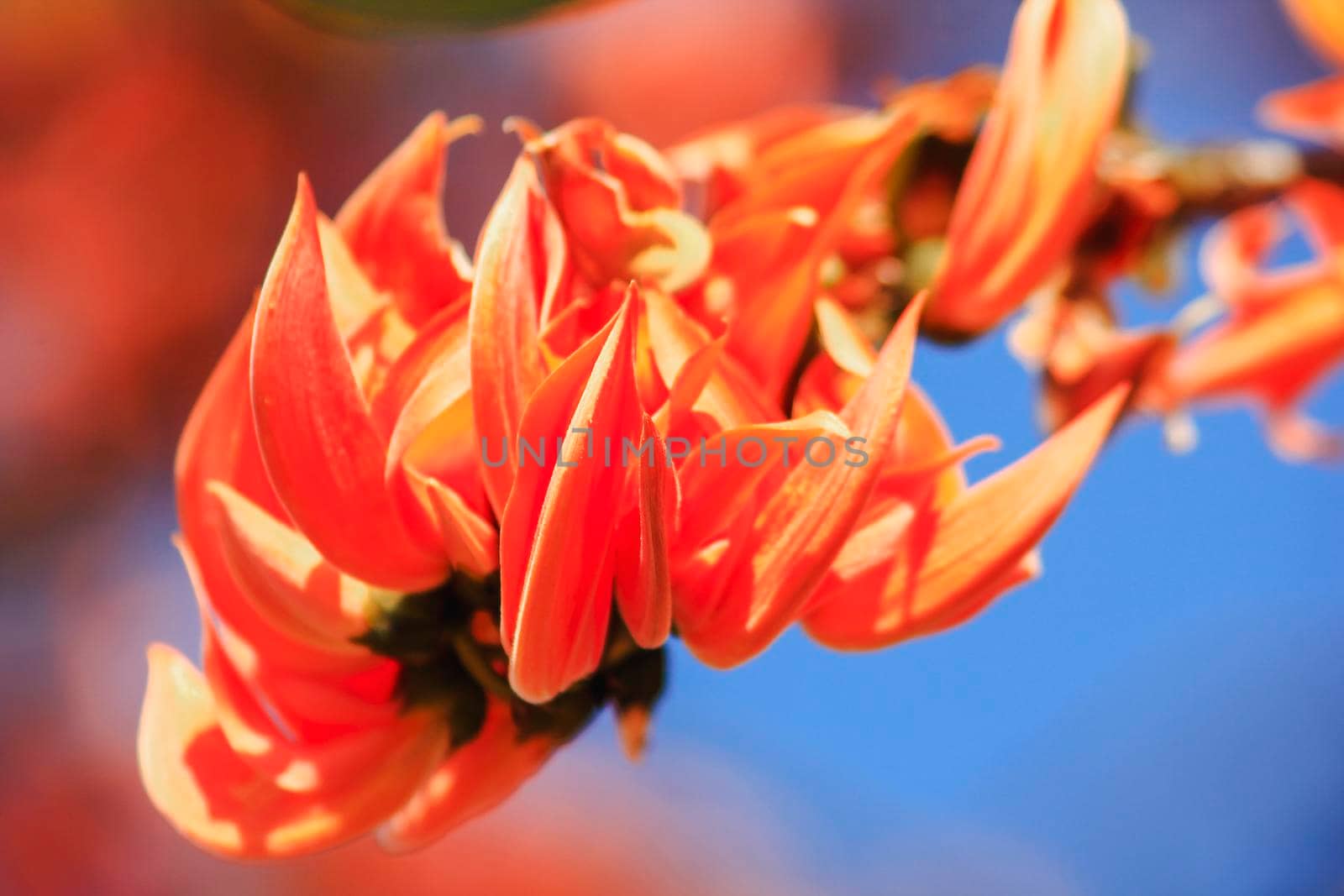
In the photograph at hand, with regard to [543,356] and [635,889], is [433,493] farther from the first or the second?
[635,889]

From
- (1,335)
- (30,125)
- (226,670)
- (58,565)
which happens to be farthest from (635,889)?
(226,670)

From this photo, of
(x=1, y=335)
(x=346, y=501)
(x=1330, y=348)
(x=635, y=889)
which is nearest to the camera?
(x=346, y=501)

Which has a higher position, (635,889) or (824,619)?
(824,619)

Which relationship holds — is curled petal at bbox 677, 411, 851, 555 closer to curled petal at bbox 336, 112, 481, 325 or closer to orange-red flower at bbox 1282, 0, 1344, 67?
curled petal at bbox 336, 112, 481, 325

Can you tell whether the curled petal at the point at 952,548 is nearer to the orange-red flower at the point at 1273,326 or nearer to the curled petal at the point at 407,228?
the curled petal at the point at 407,228

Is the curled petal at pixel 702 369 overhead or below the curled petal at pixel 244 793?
overhead

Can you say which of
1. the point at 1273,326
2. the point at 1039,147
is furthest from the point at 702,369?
the point at 1273,326

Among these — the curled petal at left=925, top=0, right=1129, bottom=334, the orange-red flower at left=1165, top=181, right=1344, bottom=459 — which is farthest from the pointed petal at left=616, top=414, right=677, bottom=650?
the orange-red flower at left=1165, top=181, right=1344, bottom=459

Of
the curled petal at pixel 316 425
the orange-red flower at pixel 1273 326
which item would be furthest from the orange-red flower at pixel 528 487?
the orange-red flower at pixel 1273 326
